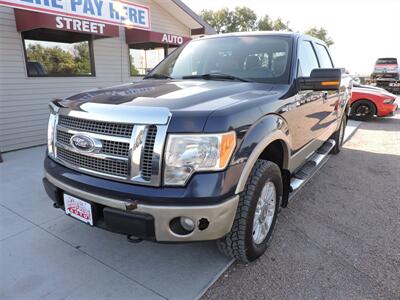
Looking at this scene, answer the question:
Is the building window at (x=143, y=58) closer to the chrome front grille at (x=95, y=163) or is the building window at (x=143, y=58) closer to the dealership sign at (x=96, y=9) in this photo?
the dealership sign at (x=96, y=9)

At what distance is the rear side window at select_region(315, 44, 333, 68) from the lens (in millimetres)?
4141

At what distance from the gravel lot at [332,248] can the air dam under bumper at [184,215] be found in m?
0.56

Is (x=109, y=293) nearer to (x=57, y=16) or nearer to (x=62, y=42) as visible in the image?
(x=57, y=16)

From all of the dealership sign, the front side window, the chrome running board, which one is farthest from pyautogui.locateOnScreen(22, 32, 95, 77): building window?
the chrome running board

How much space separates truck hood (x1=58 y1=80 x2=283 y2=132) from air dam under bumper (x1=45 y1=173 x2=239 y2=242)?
485mm

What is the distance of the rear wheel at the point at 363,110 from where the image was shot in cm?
977

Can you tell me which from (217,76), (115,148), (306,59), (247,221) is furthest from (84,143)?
(306,59)

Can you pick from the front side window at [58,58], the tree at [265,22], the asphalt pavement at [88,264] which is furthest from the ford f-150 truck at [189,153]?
the tree at [265,22]

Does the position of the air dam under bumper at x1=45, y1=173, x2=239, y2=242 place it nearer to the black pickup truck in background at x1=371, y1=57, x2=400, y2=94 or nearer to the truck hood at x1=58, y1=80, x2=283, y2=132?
the truck hood at x1=58, y1=80, x2=283, y2=132

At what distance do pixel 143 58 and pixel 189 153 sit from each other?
842 cm

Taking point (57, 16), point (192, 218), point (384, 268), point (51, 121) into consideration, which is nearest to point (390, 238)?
point (384, 268)

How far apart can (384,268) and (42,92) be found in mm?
6755

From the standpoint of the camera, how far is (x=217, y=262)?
2457 millimetres

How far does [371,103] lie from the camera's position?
384 inches
